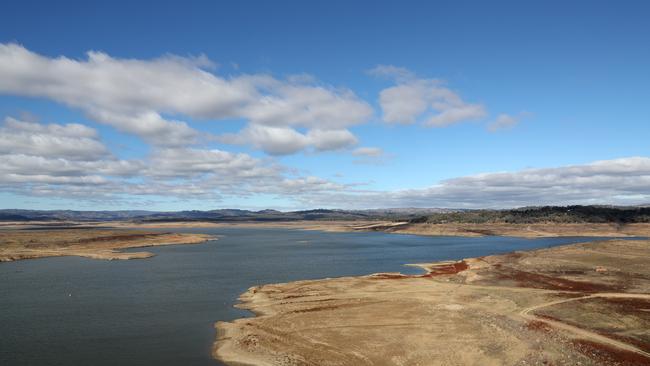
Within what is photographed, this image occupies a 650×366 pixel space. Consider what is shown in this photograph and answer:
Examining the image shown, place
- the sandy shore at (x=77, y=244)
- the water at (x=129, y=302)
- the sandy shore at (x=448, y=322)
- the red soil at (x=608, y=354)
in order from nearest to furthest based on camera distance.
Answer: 1. the red soil at (x=608, y=354)
2. the sandy shore at (x=448, y=322)
3. the water at (x=129, y=302)
4. the sandy shore at (x=77, y=244)

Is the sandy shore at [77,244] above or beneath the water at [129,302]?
above

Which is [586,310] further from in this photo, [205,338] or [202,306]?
[202,306]

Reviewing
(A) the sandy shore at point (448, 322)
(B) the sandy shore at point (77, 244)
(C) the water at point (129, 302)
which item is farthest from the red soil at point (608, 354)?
(B) the sandy shore at point (77, 244)

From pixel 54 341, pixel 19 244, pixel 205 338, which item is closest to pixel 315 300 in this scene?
pixel 205 338

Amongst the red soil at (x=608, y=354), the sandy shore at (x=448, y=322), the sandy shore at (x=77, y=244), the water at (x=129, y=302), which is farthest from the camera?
the sandy shore at (x=77, y=244)

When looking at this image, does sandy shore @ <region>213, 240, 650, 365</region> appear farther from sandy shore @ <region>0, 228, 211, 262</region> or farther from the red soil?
sandy shore @ <region>0, 228, 211, 262</region>

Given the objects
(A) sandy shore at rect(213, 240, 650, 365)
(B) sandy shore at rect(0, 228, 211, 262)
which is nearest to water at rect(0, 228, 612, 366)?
(A) sandy shore at rect(213, 240, 650, 365)

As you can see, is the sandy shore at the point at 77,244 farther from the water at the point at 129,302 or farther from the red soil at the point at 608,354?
the red soil at the point at 608,354
